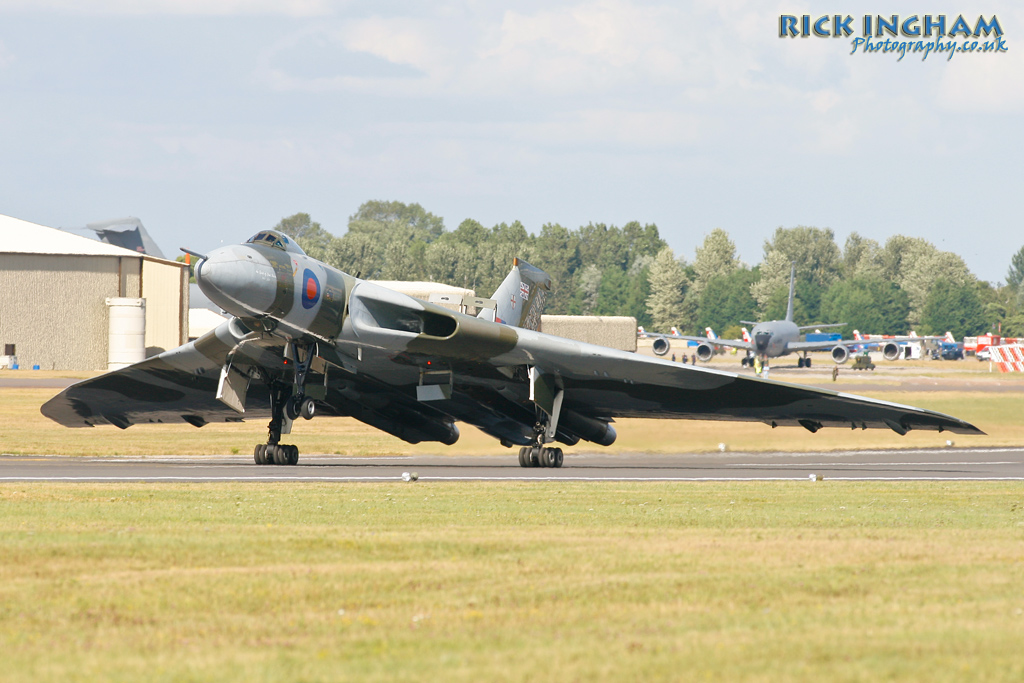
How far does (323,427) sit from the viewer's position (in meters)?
35.2

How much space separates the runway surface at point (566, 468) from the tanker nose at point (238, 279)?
3028mm

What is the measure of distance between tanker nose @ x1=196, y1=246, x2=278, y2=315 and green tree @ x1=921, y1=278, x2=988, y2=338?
167240 mm

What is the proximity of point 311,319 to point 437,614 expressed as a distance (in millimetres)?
14504

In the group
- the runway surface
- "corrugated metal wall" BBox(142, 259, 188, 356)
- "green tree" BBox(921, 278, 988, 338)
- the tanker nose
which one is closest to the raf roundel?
the tanker nose

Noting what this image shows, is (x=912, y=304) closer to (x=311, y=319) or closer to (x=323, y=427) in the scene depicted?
(x=323, y=427)

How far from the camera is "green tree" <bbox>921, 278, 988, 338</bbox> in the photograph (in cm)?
17350

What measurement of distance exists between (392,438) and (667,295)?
155382 millimetres

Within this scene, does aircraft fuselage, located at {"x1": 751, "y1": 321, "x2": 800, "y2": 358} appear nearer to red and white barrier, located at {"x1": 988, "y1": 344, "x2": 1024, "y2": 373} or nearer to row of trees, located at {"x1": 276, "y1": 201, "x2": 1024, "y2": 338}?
red and white barrier, located at {"x1": 988, "y1": 344, "x2": 1024, "y2": 373}

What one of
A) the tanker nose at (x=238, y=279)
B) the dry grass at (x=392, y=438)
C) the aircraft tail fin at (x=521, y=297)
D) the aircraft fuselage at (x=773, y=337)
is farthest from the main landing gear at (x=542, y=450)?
the aircraft fuselage at (x=773, y=337)

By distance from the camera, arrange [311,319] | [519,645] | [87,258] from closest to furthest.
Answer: [519,645]
[311,319]
[87,258]

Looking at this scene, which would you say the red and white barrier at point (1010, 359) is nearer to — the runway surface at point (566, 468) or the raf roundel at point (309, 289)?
the runway surface at point (566, 468)

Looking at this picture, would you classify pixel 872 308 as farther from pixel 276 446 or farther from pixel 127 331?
pixel 276 446

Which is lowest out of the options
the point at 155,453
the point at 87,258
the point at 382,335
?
the point at 155,453

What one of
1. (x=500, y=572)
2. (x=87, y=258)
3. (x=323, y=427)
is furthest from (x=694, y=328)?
(x=500, y=572)
